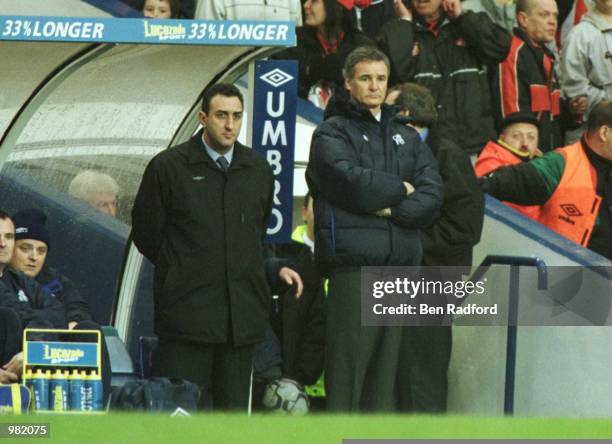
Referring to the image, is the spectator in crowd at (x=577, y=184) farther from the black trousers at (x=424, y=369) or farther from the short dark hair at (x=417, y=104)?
the black trousers at (x=424, y=369)

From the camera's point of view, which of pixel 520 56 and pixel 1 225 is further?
pixel 520 56

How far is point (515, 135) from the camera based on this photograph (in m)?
11.5

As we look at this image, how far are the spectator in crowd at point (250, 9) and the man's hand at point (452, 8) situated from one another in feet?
4.27

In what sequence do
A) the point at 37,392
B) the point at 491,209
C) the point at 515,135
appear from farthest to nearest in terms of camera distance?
the point at 515,135 → the point at 491,209 → the point at 37,392

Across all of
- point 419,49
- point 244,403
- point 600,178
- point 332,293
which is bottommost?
point 244,403

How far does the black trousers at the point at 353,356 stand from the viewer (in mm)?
9344

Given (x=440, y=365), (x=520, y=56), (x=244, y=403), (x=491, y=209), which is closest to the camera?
(x=244, y=403)

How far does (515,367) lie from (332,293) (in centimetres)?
142

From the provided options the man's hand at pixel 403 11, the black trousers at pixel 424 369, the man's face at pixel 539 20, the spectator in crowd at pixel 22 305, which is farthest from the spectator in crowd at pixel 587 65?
the spectator in crowd at pixel 22 305

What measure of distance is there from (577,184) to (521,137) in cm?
87

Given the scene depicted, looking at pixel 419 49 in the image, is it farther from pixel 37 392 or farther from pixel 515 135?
pixel 37 392

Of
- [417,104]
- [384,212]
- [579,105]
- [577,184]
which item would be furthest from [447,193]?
[579,105]

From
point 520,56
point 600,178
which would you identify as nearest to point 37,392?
point 600,178

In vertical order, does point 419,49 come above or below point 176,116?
above
